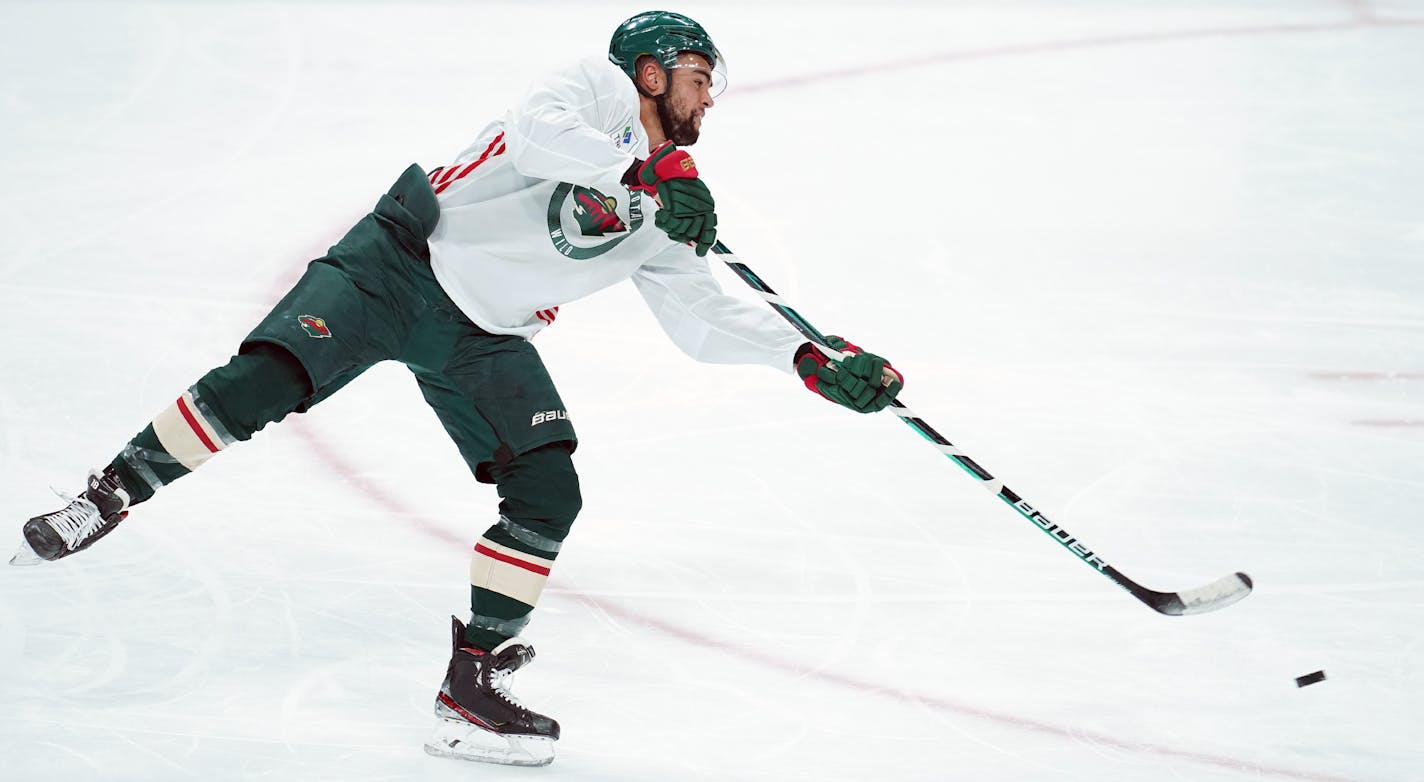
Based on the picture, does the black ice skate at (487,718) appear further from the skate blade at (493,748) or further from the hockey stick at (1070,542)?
the hockey stick at (1070,542)

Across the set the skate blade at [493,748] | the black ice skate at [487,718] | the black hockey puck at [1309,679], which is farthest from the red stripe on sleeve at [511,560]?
the black hockey puck at [1309,679]

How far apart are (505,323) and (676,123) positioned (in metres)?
0.45

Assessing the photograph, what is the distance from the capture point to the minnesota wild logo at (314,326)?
8.30ft

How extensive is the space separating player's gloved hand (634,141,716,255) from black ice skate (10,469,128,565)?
0.96 m

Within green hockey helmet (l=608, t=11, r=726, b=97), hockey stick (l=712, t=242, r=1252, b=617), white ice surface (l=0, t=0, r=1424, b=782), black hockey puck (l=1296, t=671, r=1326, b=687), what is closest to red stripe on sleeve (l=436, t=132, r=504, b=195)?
green hockey helmet (l=608, t=11, r=726, b=97)

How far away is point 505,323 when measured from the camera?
2.70 metres

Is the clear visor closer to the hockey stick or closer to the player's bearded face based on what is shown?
the player's bearded face

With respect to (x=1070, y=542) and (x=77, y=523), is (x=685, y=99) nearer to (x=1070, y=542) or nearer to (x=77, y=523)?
(x=1070, y=542)

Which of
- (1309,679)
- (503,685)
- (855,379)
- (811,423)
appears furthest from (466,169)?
(1309,679)

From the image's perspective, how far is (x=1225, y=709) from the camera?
282 cm

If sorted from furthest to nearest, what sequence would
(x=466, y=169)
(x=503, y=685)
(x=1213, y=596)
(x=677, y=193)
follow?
(x=1213, y=596)
(x=466, y=169)
(x=503, y=685)
(x=677, y=193)

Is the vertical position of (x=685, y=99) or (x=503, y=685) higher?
(x=685, y=99)

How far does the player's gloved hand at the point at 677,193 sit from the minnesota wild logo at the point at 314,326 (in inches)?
21.1

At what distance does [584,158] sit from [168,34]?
4.10 metres
